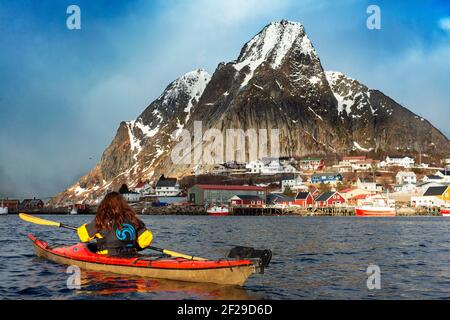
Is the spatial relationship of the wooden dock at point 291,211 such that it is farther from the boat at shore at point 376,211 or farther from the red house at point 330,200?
the red house at point 330,200

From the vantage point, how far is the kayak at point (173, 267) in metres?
17.4

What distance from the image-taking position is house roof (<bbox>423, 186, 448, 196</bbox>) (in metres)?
140

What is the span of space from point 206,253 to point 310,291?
41.0 feet

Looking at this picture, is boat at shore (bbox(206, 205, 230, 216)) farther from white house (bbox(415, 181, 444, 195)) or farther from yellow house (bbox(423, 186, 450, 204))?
white house (bbox(415, 181, 444, 195))

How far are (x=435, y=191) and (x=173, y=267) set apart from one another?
13795cm

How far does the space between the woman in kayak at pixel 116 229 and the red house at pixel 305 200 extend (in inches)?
5256

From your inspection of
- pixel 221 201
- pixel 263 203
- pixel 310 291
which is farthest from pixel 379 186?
pixel 310 291

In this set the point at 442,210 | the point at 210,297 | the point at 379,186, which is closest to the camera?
the point at 210,297

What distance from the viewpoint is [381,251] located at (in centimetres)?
3212

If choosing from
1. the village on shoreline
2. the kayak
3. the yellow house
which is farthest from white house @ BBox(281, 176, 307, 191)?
the kayak

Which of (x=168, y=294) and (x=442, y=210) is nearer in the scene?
(x=168, y=294)

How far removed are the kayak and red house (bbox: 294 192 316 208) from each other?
5202 inches
